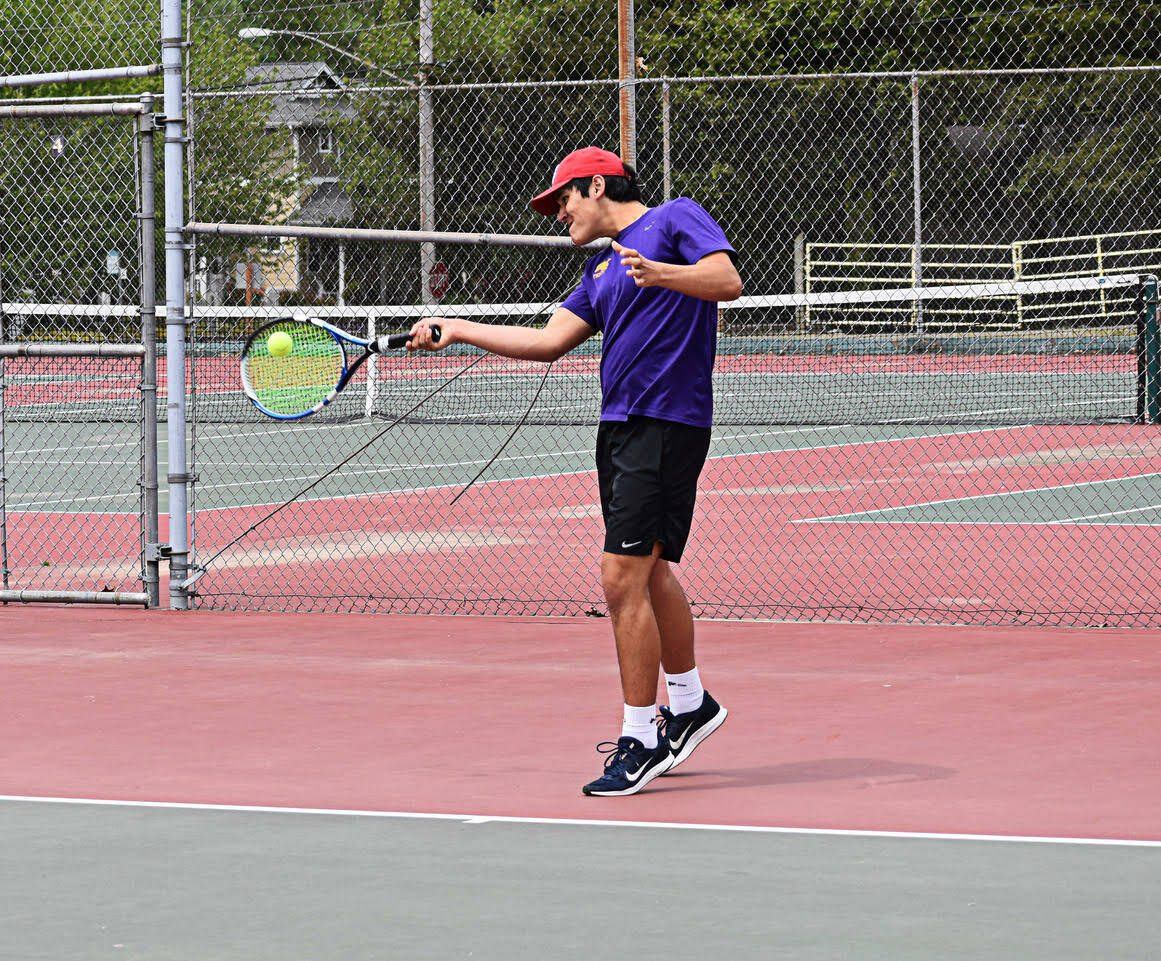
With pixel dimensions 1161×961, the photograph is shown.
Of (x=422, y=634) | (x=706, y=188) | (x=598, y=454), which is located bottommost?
(x=422, y=634)

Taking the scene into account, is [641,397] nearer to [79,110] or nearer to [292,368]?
[292,368]

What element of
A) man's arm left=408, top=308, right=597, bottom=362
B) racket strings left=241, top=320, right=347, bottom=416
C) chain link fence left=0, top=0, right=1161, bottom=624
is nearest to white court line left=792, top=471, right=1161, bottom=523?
chain link fence left=0, top=0, right=1161, bottom=624

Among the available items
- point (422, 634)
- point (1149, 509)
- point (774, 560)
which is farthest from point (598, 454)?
point (1149, 509)

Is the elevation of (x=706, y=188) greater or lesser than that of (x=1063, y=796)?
greater

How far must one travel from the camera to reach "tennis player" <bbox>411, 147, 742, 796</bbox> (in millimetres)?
6199

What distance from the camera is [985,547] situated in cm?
1198

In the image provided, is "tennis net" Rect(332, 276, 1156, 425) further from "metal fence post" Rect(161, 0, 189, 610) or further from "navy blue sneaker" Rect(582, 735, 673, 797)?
"navy blue sneaker" Rect(582, 735, 673, 797)

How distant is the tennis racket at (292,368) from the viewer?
8133mm

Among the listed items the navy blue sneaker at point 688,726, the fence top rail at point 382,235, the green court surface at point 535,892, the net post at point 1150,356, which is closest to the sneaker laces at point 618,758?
the navy blue sneaker at point 688,726

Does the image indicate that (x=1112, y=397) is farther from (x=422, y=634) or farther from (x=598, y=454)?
(x=598, y=454)

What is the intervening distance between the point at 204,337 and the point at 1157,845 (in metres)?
14.9

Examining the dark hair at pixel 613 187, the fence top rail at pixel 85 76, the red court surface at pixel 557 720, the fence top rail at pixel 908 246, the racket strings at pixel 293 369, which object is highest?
the fence top rail at pixel 85 76

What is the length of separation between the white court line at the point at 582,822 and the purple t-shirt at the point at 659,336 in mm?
1260

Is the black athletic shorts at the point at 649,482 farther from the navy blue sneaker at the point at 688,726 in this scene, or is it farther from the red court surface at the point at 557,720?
the red court surface at the point at 557,720
